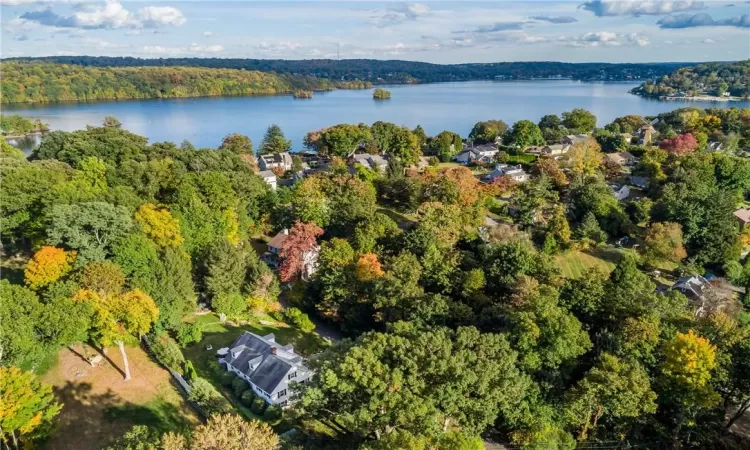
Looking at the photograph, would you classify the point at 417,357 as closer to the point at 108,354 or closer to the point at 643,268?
the point at 108,354

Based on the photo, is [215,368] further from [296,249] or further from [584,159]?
[584,159]

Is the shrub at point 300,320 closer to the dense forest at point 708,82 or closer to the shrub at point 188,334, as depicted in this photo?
the shrub at point 188,334

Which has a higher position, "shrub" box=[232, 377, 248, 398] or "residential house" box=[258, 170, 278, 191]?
"residential house" box=[258, 170, 278, 191]

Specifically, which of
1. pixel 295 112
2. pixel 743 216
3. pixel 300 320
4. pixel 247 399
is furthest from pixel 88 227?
pixel 295 112

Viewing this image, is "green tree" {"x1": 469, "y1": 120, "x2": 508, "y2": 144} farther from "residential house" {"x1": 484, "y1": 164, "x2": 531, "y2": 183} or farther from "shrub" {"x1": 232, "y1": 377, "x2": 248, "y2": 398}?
"shrub" {"x1": 232, "y1": 377, "x2": 248, "y2": 398}

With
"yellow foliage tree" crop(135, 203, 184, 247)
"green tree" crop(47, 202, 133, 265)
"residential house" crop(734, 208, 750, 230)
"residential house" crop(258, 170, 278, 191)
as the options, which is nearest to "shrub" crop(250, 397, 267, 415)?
"green tree" crop(47, 202, 133, 265)

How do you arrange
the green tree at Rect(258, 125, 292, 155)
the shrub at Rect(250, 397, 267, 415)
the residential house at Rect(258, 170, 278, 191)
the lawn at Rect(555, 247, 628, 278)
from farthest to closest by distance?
the green tree at Rect(258, 125, 292, 155)
the residential house at Rect(258, 170, 278, 191)
the lawn at Rect(555, 247, 628, 278)
the shrub at Rect(250, 397, 267, 415)

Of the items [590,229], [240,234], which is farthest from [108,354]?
[590,229]

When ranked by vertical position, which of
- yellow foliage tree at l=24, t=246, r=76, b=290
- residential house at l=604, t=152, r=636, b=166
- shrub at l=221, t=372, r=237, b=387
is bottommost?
shrub at l=221, t=372, r=237, b=387
